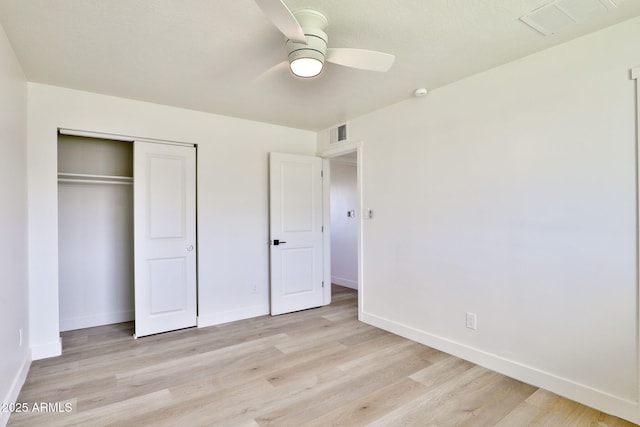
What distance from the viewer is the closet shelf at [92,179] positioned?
3.47 m

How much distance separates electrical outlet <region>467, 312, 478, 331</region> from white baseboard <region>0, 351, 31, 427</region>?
3226 millimetres

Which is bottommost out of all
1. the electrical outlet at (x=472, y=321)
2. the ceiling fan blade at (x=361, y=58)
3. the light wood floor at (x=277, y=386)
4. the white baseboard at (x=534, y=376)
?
the light wood floor at (x=277, y=386)

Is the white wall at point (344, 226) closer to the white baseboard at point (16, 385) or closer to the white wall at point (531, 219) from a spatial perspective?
the white wall at point (531, 219)

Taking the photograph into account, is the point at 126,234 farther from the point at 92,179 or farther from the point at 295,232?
the point at 295,232

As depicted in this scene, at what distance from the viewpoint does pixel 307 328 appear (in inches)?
143

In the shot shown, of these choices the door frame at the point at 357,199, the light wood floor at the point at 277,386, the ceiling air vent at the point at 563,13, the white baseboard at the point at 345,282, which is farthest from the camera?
the white baseboard at the point at 345,282

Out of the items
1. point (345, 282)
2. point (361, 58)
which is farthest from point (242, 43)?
point (345, 282)

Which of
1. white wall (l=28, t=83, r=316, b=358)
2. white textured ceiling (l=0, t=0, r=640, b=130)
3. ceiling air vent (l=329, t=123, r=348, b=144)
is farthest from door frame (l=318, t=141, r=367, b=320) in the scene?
white textured ceiling (l=0, t=0, r=640, b=130)

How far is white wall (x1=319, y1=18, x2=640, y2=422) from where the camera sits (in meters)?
2.05

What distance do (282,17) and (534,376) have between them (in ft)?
9.34

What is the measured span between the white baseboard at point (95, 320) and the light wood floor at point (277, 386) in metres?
0.41

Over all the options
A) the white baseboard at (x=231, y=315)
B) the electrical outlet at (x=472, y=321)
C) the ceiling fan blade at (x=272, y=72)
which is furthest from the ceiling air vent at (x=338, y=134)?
the electrical outlet at (x=472, y=321)

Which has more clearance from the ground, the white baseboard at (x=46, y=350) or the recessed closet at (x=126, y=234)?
the recessed closet at (x=126, y=234)

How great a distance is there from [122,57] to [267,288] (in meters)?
2.87
